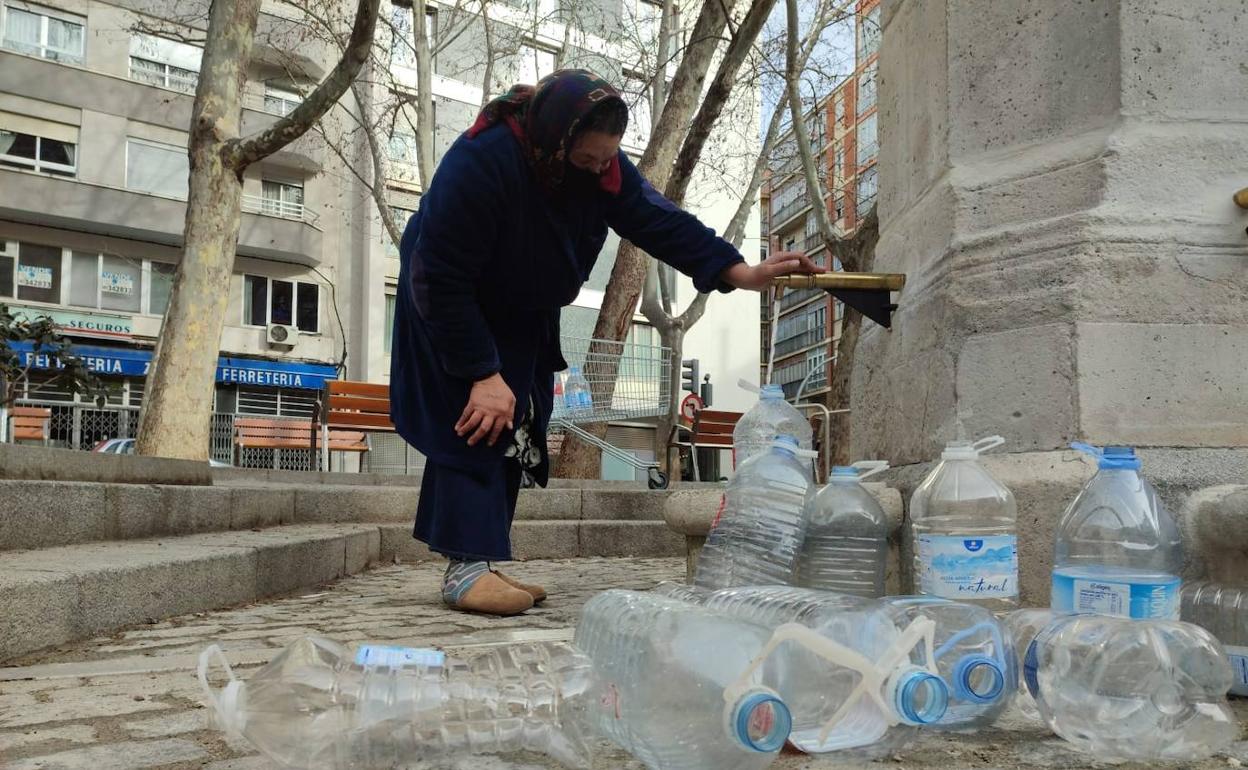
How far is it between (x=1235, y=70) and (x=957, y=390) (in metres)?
1.20

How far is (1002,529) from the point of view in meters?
2.58

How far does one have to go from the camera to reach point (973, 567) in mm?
2188

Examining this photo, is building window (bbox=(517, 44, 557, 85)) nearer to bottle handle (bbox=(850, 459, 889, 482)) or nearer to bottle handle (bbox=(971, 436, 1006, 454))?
bottle handle (bbox=(850, 459, 889, 482))

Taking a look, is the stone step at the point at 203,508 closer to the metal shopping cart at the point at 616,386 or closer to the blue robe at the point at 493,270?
the metal shopping cart at the point at 616,386

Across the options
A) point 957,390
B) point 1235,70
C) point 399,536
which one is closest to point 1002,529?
point 957,390

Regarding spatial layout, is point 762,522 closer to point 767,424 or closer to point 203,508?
point 767,424

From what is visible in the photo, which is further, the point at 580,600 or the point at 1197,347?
the point at 580,600

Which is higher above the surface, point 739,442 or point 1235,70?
point 1235,70

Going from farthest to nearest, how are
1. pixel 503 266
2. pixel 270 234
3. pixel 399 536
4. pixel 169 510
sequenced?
pixel 270 234 < pixel 399 536 < pixel 169 510 < pixel 503 266

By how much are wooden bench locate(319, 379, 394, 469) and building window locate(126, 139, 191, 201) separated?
1552 cm

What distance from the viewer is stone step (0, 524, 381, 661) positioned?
8.64 ft

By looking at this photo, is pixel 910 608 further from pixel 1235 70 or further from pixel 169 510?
pixel 169 510

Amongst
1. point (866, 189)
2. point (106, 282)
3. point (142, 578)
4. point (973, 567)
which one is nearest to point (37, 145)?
point (106, 282)

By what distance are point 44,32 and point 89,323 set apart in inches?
293
